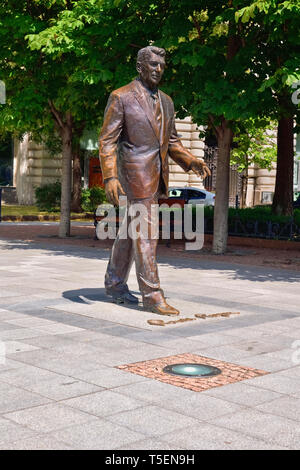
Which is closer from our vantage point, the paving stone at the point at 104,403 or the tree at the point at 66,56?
the paving stone at the point at 104,403

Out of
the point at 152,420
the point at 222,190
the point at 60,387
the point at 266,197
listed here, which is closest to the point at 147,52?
the point at 60,387

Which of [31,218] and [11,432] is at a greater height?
[31,218]

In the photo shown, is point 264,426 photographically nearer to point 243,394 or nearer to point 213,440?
point 213,440

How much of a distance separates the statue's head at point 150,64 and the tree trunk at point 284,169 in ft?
38.8

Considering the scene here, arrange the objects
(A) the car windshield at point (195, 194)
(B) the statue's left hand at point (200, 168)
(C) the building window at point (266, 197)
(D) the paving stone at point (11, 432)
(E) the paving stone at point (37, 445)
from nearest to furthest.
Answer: (E) the paving stone at point (37, 445)
(D) the paving stone at point (11, 432)
(B) the statue's left hand at point (200, 168)
(A) the car windshield at point (195, 194)
(C) the building window at point (266, 197)

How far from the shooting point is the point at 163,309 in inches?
329

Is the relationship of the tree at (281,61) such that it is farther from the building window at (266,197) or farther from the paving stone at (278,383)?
the building window at (266,197)

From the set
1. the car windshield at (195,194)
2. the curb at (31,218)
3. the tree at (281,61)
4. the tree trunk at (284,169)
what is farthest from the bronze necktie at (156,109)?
the car windshield at (195,194)

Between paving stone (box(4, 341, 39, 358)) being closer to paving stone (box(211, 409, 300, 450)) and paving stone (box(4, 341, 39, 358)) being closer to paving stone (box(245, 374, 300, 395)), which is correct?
paving stone (box(245, 374, 300, 395))

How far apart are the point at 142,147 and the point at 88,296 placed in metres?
2.25

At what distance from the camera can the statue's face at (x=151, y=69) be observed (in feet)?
27.3

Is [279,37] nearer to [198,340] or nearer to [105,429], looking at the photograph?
[198,340]

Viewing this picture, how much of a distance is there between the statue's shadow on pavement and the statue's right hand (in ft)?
4.69

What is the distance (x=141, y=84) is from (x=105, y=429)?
16.3ft
